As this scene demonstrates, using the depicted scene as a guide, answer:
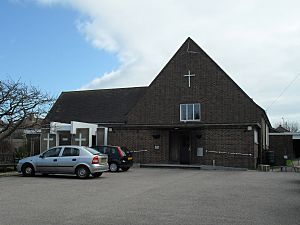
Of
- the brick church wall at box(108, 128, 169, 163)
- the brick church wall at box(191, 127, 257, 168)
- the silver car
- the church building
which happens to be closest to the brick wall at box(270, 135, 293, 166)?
the church building

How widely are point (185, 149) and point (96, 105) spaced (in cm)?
1367

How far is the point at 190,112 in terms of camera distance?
30562 mm

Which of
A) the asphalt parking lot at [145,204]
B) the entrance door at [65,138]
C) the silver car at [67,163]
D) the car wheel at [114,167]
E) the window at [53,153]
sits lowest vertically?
the asphalt parking lot at [145,204]

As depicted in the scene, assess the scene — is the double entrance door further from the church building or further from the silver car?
the silver car

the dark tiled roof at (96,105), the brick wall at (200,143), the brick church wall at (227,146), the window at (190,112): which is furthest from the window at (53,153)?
the dark tiled roof at (96,105)

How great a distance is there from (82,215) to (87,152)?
9339mm

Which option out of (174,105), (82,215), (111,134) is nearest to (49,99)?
(111,134)

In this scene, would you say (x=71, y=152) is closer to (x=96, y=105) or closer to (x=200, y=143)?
(x=200, y=143)

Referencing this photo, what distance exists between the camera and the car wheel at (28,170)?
18.5 meters

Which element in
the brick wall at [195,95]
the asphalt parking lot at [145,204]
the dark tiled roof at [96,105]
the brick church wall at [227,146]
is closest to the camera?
the asphalt parking lot at [145,204]

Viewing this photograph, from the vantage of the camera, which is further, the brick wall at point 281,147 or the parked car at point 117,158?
the brick wall at point 281,147

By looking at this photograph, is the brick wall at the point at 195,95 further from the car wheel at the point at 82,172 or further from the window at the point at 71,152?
the car wheel at the point at 82,172

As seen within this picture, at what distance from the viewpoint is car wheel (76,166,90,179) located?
17.4 metres

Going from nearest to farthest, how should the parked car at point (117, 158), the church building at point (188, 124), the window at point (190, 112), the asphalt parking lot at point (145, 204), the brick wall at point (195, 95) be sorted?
1. the asphalt parking lot at point (145, 204)
2. the parked car at point (117, 158)
3. the church building at point (188, 124)
4. the brick wall at point (195, 95)
5. the window at point (190, 112)
